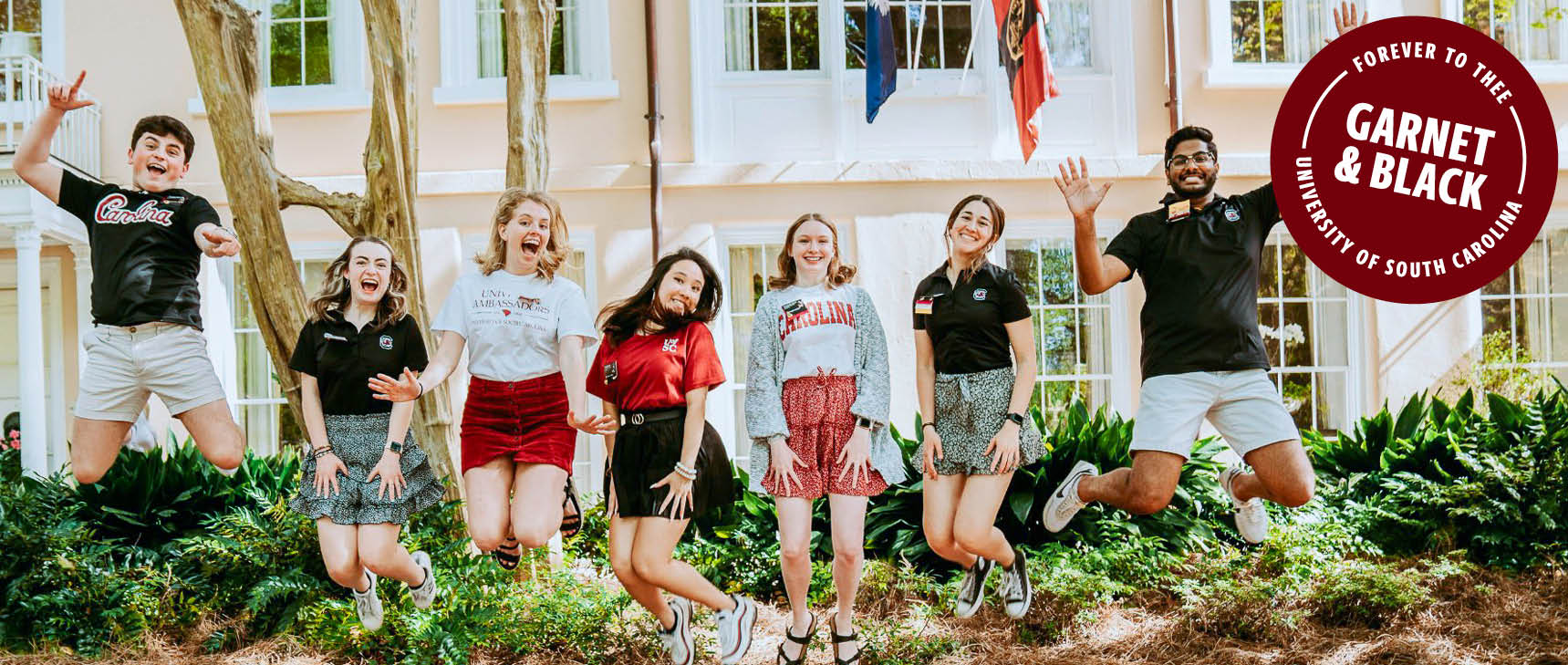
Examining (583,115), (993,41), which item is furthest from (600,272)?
(993,41)

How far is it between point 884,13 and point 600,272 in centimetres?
299

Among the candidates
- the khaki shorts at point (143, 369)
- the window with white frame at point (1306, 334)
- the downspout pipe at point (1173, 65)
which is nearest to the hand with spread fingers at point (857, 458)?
the khaki shorts at point (143, 369)

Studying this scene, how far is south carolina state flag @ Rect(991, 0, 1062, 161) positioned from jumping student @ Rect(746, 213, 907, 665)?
3624 millimetres

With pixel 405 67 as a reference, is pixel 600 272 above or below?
below

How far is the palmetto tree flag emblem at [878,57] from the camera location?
Result: 27.7 feet

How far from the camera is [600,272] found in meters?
9.39

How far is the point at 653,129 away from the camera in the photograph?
9281mm

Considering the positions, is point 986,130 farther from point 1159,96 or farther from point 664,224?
point 664,224

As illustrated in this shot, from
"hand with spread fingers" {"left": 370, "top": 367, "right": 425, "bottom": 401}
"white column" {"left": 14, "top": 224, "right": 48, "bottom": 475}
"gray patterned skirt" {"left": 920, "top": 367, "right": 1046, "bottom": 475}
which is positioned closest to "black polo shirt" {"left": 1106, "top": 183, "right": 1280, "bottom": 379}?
"gray patterned skirt" {"left": 920, "top": 367, "right": 1046, "bottom": 475}

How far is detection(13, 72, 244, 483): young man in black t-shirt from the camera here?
4758 mm

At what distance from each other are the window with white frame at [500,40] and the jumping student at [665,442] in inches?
214

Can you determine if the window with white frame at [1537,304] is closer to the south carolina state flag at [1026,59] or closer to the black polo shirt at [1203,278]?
the south carolina state flag at [1026,59]

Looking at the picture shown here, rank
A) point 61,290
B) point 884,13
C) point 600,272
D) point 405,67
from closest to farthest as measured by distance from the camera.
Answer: point 405,67
point 884,13
point 600,272
point 61,290

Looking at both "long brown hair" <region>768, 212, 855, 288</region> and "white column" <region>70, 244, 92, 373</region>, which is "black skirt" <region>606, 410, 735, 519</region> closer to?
"long brown hair" <region>768, 212, 855, 288</region>
